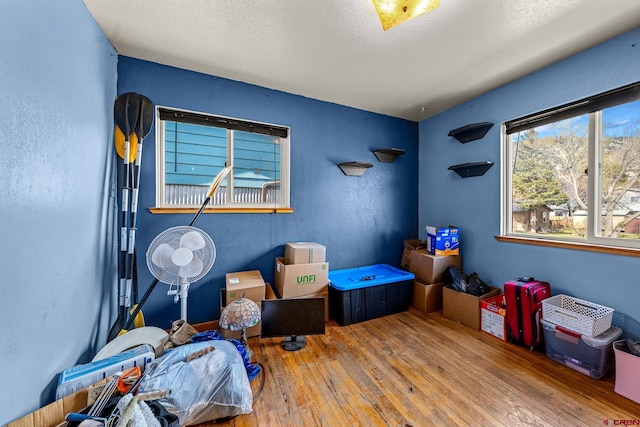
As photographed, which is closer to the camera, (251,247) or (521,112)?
(521,112)

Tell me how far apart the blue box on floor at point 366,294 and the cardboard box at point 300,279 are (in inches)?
8.1

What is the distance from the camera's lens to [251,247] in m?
2.48

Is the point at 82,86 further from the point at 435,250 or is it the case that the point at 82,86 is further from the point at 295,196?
the point at 435,250

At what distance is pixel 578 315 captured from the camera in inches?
66.1

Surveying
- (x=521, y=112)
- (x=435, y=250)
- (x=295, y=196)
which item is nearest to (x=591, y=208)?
(x=521, y=112)

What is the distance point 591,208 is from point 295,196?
2639mm

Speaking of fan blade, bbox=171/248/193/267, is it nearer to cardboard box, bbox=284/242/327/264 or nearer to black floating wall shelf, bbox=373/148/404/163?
cardboard box, bbox=284/242/327/264

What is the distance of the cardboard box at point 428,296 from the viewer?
8.74ft

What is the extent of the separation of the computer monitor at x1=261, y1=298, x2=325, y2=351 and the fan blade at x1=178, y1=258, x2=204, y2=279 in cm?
58

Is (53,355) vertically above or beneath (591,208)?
beneath

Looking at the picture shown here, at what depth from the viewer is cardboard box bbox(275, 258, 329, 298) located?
7.38 feet

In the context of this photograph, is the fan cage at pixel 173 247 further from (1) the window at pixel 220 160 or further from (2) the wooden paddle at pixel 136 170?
(1) the window at pixel 220 160

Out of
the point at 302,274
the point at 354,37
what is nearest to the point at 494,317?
the point at 302,274

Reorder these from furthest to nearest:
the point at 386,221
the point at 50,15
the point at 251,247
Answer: the point at 386,221 < the point at 251,247 < the point at 50,15
